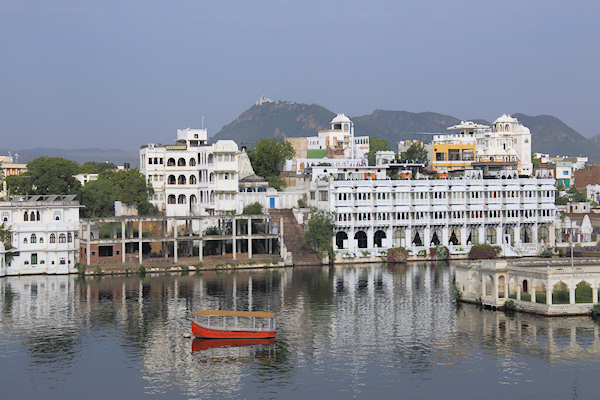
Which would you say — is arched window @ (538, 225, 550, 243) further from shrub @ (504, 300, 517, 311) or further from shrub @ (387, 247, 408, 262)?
shrub @ (504, 300, 517, 311)

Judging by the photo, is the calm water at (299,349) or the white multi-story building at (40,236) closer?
the calm water at (299,349)

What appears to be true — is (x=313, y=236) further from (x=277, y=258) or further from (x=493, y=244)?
(x=493, y=244)

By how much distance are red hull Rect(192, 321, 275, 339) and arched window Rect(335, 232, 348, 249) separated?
141 feet

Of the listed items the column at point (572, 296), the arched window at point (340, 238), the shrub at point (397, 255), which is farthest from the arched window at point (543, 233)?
the column at point (572, 296)

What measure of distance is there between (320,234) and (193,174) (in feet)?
73.5

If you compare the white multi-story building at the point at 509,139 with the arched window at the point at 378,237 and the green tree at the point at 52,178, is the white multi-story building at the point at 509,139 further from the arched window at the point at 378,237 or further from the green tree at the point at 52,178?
the green tree at the point at 52,178

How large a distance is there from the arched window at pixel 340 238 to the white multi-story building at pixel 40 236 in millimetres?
27895

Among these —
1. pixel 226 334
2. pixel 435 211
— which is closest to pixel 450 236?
pixel 435 211

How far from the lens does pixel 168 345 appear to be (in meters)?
52.1

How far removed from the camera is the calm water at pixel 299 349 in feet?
141

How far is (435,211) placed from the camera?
3880 inches

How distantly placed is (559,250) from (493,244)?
24.3 ft

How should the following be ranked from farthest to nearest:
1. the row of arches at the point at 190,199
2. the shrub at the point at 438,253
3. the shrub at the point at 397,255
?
the row of arches at the point at 190,199 < the shrub at the point at 438,253 < the shrub at the point at 397,255

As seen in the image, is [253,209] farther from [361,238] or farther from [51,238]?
[51,238]
